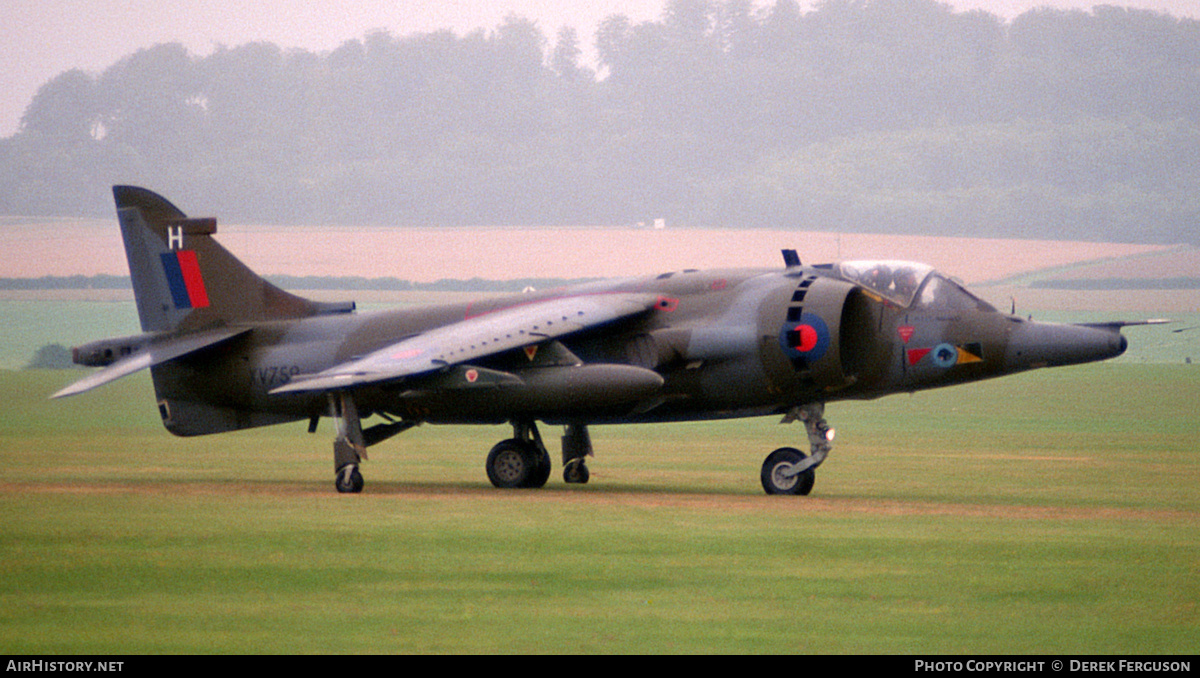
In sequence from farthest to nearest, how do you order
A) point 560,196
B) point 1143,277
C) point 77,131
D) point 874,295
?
1. point 560,196
2. point 77,131
3. point 1143,277
4. point 874,295

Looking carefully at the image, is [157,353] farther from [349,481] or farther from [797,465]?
[797,465]

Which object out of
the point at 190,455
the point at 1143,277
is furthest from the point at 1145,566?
the point at 1143,277

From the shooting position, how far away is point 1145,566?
13117mm

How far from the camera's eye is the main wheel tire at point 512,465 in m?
21.2

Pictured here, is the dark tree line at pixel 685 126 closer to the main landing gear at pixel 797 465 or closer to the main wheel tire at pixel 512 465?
the main wheel tire at pixel 512 465

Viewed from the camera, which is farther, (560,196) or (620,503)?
(560,196)

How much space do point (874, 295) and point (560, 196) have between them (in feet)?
357

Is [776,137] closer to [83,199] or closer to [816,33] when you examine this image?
[816,33]

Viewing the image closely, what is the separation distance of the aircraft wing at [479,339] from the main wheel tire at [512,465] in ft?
5.66

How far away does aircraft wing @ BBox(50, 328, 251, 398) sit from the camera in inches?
822

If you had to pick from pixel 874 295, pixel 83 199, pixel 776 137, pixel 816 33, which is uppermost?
pixel 816 33

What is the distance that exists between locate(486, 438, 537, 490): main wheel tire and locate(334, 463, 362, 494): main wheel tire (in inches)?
76.3

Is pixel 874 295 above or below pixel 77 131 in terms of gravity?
below
